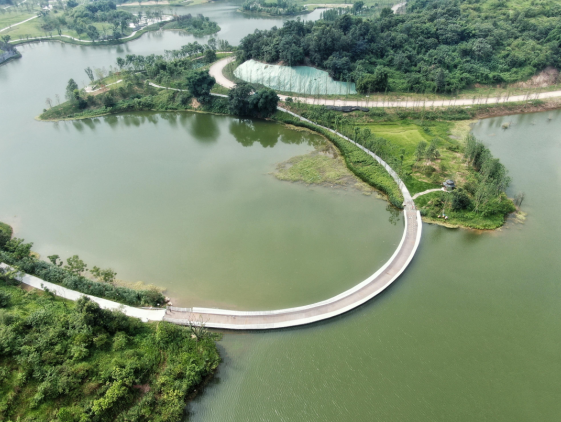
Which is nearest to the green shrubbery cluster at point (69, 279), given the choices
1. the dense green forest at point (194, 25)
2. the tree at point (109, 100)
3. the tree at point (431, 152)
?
the tree at point (431, 152)

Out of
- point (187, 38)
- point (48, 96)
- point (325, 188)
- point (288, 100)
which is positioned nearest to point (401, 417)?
point (325, 188)

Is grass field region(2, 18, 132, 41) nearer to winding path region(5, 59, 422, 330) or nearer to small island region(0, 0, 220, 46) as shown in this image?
small island region(0, 0, 220, 46)

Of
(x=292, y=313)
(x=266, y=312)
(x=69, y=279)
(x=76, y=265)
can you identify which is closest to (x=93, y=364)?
(x=69, y=279)

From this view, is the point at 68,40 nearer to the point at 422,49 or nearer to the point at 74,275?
the point at 422,49

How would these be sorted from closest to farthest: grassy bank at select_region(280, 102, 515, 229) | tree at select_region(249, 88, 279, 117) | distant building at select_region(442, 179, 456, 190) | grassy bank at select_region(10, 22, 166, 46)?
grassy bank at select_region(280, 102, 515, 229), distant building at select_region(442, 179, 456, 190), tree at select_region(249, 88, 279, 117), grassy bank at select_region(10, 22, 166, 46)

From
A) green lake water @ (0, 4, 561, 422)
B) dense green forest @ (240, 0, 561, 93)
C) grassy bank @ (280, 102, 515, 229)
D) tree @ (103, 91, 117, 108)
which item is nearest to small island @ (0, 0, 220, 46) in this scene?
dense green forest @ (240, 0, 561, 93)
